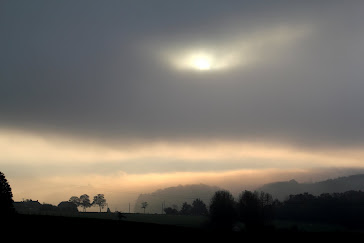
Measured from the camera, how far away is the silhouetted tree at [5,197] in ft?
360

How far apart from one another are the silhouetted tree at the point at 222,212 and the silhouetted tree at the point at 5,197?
262 ft

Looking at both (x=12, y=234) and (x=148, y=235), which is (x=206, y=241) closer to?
(x=148, y=235)

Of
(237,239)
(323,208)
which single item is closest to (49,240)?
(237,239)

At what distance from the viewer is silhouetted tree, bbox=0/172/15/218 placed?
10974 centimetres

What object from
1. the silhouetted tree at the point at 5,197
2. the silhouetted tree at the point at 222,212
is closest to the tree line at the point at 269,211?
the silhouetted tree at the point at 222,212

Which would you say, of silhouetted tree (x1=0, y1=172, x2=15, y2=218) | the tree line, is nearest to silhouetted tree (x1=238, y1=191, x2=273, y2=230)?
the tree line

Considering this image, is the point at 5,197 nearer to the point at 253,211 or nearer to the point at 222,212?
the point at 222,212

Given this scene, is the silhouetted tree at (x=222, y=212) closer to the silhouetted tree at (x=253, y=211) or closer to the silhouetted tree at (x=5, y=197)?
the silhouetted tree at (x=253, y=211)

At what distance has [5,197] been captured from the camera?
114m

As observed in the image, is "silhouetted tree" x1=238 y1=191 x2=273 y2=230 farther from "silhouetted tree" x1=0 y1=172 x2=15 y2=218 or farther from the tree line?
"silhouetted tree" x1=0 y1=172 x2=15 y2=218

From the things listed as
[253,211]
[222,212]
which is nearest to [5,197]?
[222,212]

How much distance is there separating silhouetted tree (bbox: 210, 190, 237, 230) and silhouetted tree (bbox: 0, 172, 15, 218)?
7987 centimetres

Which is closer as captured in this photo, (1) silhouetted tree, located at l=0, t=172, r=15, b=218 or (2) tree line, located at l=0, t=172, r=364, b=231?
(1) silhouetted tree, located at l=0, t=172, r=15, b=218

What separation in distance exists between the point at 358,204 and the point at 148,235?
14418 cm
